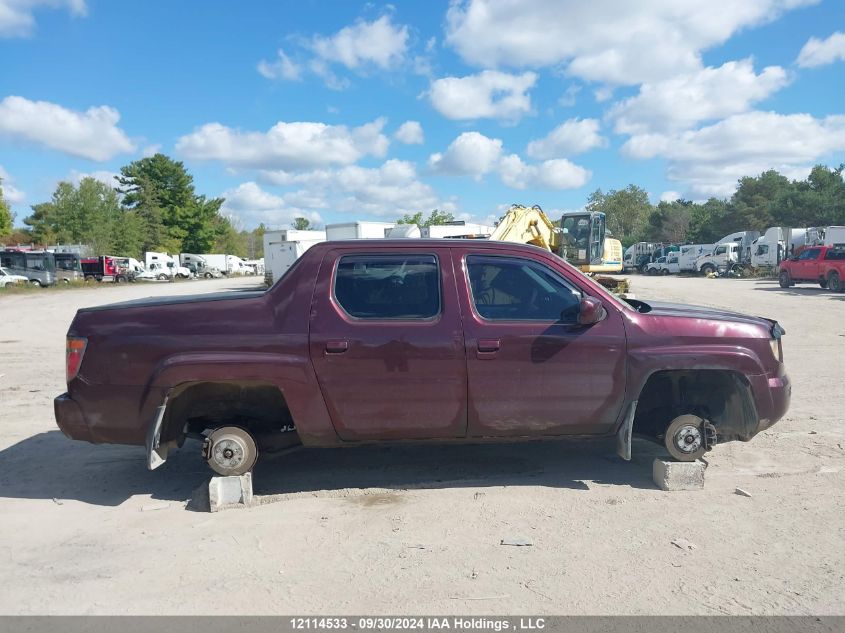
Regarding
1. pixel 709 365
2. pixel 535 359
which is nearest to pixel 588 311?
pixel 535 359

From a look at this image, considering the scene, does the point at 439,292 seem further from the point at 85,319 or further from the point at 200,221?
the point at 200,221

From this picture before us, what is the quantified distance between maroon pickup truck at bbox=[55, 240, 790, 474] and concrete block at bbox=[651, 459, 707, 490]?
45 cm

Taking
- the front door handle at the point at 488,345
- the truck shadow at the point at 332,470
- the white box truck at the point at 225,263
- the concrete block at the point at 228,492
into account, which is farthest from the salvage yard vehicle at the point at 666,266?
the concrete block at the point at 228,492

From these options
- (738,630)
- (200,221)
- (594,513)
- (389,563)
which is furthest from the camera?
(200,221)

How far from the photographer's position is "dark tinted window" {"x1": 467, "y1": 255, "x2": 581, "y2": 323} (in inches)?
172

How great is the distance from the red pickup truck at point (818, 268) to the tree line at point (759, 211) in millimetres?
25272

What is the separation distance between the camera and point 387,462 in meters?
5.21

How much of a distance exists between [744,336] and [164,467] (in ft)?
15.4

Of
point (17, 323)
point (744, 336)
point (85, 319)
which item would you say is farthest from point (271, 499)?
point (17, 323)

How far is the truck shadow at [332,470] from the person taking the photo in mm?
4711

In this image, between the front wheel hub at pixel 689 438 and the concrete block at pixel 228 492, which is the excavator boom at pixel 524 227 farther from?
the concrete block at pixel 228 492

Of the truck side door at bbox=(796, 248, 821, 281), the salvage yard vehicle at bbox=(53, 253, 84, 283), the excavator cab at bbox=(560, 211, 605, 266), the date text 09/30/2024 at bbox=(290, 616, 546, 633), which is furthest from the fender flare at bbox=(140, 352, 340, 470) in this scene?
the salvage yard vehicle at bbox=(53, 253, 84, 283)

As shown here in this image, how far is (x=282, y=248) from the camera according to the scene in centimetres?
3059

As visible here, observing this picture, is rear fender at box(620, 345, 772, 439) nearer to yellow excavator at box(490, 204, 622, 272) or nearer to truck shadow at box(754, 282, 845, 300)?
yellow excavator at box(490, 204, 622, 272)
